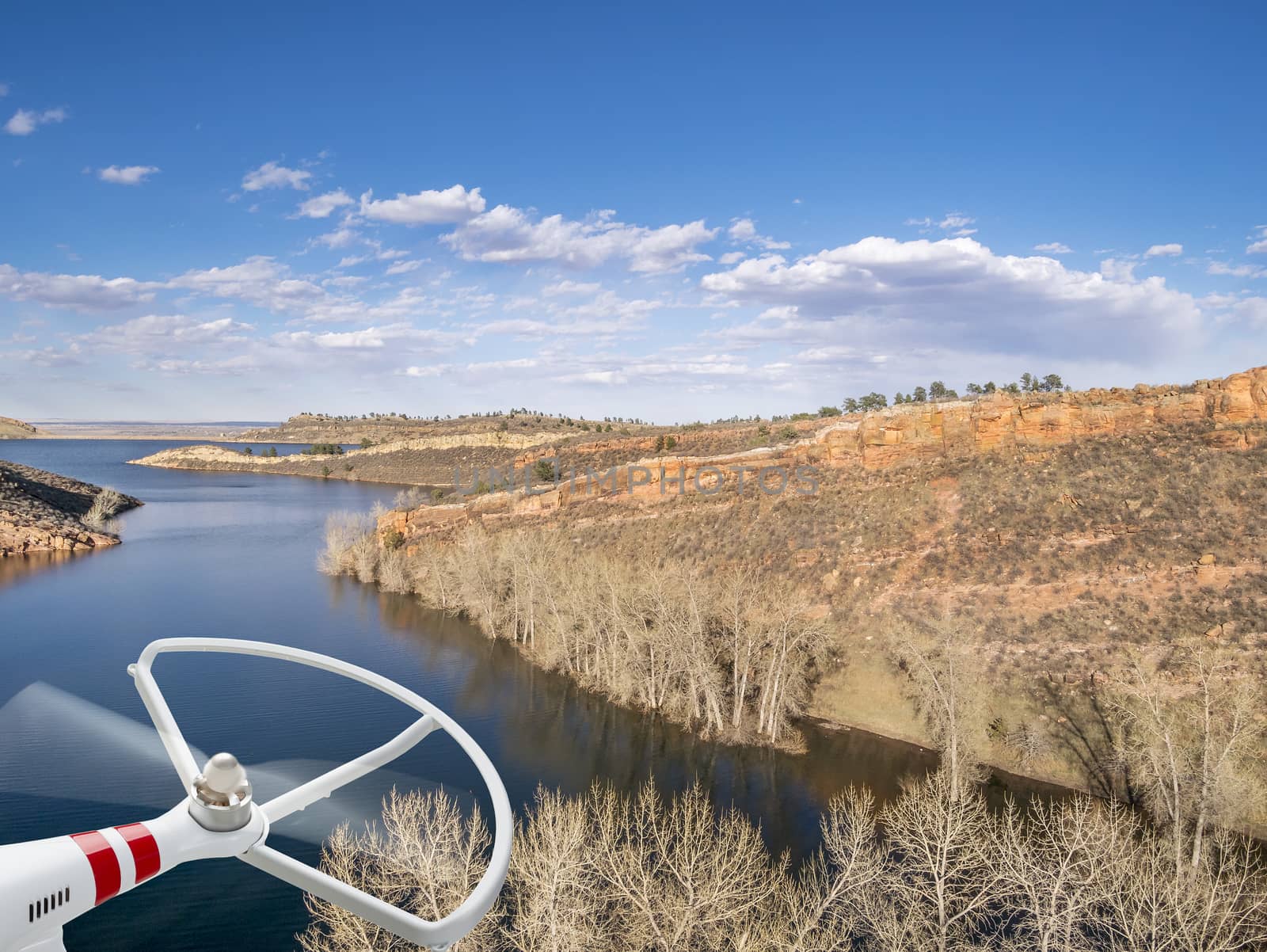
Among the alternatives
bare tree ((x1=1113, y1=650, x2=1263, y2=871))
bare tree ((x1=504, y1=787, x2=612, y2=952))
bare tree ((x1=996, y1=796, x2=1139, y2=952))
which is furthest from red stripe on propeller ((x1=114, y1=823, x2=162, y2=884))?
bare tree ((x1=1113, y1=650, x2=1263, y2=871))

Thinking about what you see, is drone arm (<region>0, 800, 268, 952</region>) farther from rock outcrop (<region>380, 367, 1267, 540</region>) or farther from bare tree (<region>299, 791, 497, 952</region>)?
rock outcrop (<region>380, 367, 1267, 540</region>)

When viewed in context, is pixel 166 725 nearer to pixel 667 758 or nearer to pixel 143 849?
pixel 143 849

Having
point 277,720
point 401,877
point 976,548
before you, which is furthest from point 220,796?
point 976,548

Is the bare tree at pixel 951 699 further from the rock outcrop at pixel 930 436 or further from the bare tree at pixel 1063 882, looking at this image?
the rock outcrop at pixel 930 436

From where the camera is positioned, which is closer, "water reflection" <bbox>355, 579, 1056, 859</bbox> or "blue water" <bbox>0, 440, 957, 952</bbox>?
"blue water" <bbox>0, 440, 957, 952</bbox>

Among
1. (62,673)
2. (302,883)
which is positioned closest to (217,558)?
(62,673)

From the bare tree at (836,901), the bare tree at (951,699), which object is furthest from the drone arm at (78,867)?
the bare tree at (951,699)
